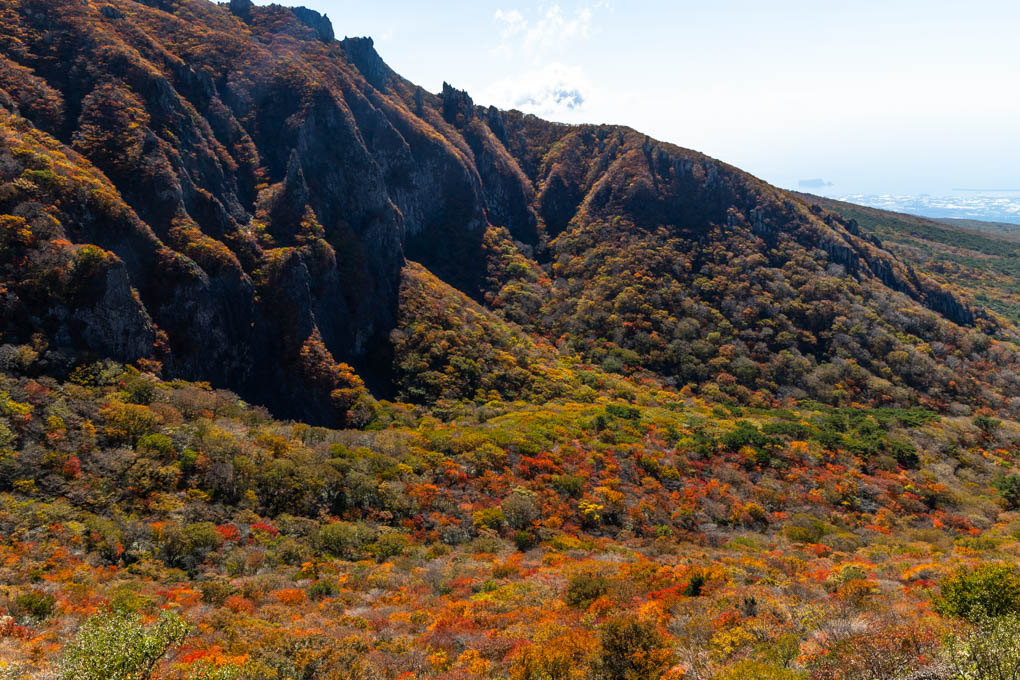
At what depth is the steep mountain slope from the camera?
36938mm

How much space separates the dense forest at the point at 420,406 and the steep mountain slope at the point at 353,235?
Result: 0.43 metres

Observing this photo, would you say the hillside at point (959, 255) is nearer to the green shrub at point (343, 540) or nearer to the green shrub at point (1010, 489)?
the green shrub at point (1010, 489)

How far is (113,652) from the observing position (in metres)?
9.30

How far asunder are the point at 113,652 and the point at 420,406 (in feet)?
135

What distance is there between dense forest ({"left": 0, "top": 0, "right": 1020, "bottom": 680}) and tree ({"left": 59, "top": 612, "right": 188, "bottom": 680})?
67mm

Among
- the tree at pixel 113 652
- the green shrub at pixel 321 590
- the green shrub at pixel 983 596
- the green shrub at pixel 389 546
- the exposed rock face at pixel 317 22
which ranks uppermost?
the exposed rock face at pixel 317 22

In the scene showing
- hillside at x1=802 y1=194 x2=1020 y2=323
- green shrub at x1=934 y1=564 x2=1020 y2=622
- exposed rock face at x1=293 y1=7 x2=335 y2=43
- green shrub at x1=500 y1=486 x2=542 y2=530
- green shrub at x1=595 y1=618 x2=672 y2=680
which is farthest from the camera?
hillside at x1=802 y1=194 x2=1020 y2=323

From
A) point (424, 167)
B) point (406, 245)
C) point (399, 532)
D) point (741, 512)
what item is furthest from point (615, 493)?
point (424, 167)

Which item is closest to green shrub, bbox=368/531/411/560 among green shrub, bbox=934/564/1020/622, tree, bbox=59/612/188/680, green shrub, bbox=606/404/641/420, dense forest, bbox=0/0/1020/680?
dense forest, bbox=0/0/1020/680

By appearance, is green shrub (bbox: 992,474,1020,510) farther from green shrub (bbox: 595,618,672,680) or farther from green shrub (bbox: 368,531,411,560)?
green shrub (bbox: 368,531,411,560)

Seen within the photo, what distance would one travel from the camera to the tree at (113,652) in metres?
9.07

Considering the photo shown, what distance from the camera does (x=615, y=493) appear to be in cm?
3183

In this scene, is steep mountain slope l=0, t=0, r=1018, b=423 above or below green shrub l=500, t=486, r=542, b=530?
above

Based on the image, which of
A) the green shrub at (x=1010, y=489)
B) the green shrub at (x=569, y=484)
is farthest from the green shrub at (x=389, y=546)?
the green shrub at (x=1010, y=489)
